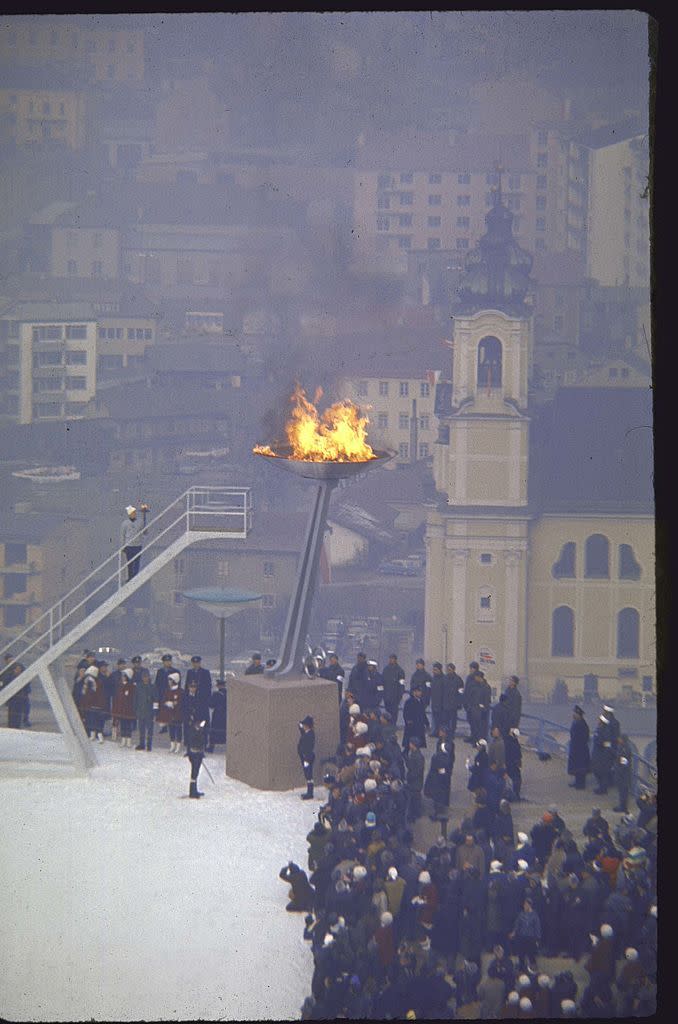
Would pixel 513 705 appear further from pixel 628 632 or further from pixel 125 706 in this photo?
pixel 628 632

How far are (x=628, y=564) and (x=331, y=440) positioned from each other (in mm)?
73791

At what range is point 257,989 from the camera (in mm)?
23062

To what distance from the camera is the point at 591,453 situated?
102250 millimetres

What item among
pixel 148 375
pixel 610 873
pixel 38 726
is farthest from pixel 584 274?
pixel 610 873

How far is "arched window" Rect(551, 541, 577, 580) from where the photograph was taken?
10225cm

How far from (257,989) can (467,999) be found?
Answer: 3.71m

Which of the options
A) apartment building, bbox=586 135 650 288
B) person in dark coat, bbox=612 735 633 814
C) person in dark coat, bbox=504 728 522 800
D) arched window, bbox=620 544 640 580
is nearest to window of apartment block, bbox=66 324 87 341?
apartment building, bbox=586 135 650 288

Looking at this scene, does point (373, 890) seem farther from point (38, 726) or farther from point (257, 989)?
point (38, 726)

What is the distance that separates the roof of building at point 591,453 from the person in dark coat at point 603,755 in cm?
7230

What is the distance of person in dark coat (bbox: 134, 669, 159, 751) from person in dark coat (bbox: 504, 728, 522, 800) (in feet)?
18.9

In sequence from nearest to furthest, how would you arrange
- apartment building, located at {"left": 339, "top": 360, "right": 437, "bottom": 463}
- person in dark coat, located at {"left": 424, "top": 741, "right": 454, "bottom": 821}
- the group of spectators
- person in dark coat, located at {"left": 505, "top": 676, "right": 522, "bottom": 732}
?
person in dark coat, located at {"left": 424, "top": 741, "right": 454, "bottom": 821} → person in dark coat, located at {"left": 505, "top": 676, "right": 522, "bottom": 732} → the group of spectators → apartment building, located at {"left": 339, "top": 360, "right": 437, "bottom": 463}

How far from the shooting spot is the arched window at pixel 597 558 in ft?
333

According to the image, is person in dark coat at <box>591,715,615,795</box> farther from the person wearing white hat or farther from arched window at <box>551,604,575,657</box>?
arched window at <box>551,604,575,657</box>

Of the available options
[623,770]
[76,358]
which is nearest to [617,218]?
[76,358]
